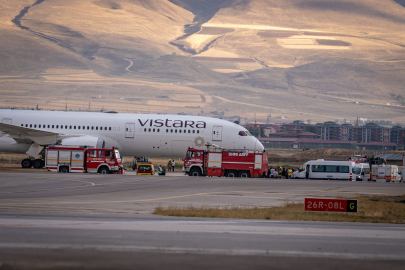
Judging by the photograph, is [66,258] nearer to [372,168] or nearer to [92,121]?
[92,121]

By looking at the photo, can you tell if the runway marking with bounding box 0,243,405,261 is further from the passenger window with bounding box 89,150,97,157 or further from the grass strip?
the passenger window with bounding box 89,150,97,157

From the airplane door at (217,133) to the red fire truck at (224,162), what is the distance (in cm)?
170

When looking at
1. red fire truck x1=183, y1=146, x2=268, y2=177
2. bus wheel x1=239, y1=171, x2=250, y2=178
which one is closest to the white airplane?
red fire truck x1=183, y1=146, x2=268, y2=177

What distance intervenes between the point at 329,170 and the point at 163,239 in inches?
1430

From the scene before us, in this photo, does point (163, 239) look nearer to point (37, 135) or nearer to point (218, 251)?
point (218, 251)

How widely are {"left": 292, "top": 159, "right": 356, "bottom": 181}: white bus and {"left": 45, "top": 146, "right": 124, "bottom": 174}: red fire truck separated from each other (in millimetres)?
17779

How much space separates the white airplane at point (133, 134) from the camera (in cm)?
4634

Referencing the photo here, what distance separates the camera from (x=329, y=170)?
47.6 metres

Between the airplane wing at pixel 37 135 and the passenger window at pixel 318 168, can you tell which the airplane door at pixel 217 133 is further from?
the airplane wing at pixel 37 135

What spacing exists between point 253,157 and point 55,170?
16775 millimetres

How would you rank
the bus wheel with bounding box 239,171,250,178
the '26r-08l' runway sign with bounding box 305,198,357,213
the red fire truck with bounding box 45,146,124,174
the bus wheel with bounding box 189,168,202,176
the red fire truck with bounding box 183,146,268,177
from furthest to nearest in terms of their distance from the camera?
the bus wheel with bounding box 189,168,202,176 < the bus wheel with bounding box 239,171,250,178 < the red fire truck with bounding box 183,146,268,177 < the red fire truck with bounding box 45,146,124,174 < the '26r-08l' runway sign with bounding box 305,198,357,213

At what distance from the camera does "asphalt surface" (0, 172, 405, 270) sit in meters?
10.9

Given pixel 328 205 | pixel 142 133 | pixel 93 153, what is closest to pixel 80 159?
pixel 93 153

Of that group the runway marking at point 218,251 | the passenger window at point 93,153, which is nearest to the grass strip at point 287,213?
the runway marking at point 218,251
